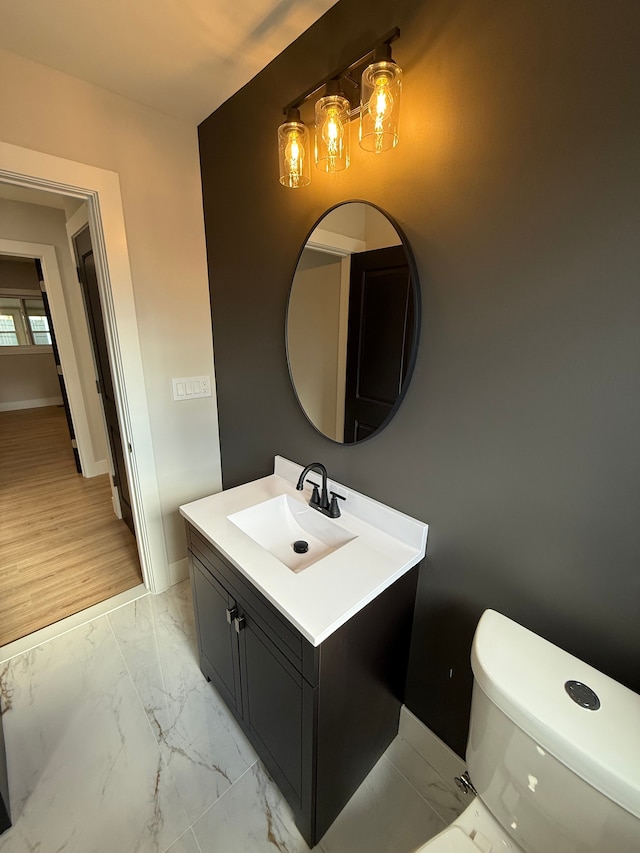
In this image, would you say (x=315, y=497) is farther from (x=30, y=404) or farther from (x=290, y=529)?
(x=30, y=404)

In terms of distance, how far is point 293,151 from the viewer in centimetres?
111

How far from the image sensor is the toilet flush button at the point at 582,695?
2.26 ft

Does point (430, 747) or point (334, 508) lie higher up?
point (334, 508)

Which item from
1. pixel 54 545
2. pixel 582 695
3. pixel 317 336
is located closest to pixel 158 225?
pixel 317 336

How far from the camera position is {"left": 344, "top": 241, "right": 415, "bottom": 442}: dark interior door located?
3.46 feet

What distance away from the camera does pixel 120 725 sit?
142 centimetres

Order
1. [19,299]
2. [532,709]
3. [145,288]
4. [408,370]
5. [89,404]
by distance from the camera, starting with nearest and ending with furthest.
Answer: [532,709] → [408,370] → [145,288] → [89,404] → [19,299]

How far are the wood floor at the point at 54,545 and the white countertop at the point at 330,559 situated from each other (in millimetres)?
1383

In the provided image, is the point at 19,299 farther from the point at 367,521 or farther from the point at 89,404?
the point at 367,521

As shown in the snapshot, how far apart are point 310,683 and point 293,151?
5.18ft

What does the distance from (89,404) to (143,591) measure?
2.43m

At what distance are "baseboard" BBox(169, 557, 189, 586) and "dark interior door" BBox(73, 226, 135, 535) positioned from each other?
A: 58 centimetres

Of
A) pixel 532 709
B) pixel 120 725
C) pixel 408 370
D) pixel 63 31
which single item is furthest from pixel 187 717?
pixel 63 31

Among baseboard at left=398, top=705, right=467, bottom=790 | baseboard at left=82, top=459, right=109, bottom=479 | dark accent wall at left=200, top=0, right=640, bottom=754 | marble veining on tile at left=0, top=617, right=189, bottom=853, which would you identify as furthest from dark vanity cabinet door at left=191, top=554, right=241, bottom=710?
baseboard at left=82, top=459, right=109, bottom=479
